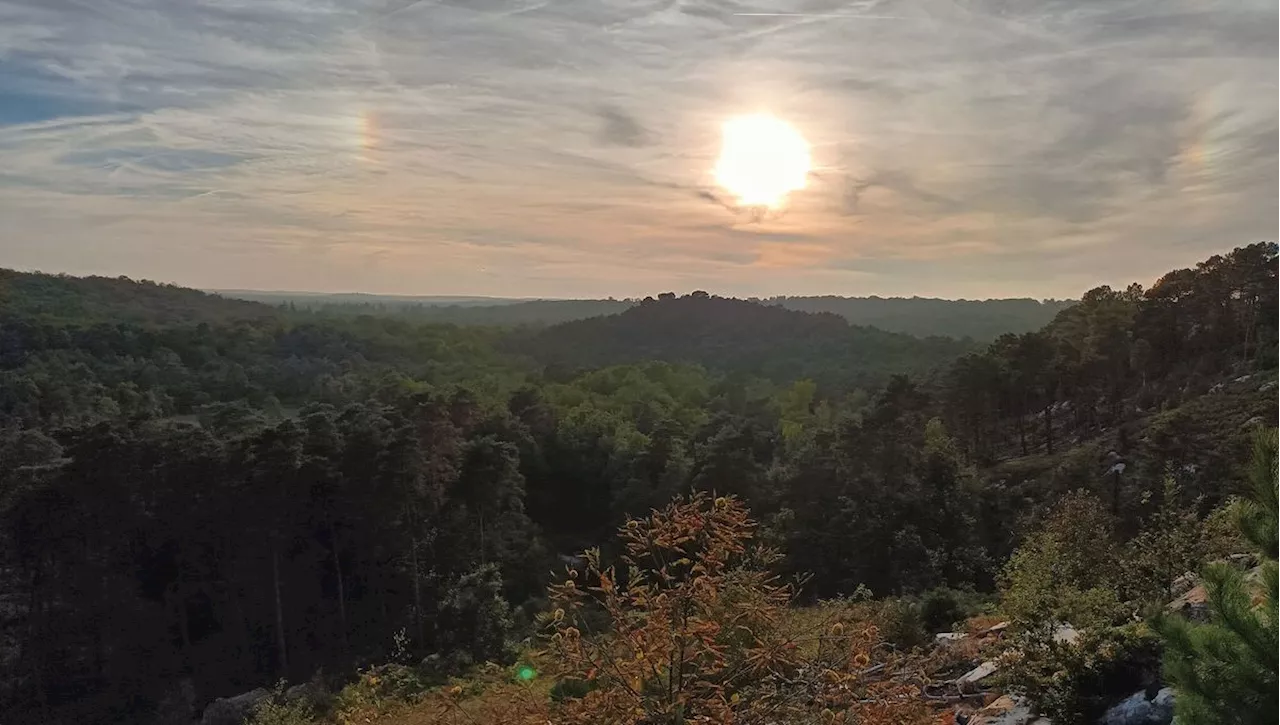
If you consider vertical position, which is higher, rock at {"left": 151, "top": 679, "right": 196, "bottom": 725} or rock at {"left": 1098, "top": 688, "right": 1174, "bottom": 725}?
rock at {"left": 1098, "top": 688, "right": 1174, "bottom": 725}

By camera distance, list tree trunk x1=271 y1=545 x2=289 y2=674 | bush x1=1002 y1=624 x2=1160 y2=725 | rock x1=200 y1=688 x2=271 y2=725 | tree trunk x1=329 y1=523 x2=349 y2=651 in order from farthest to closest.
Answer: tree trunk x1=329 y1=523 x2=349 y2=651 → tree trunk x1=271 y1=545 x2=289 y2=674 → rock x1=200 y1=688 x2=271 y2=725 → bush x1=1002 y1=624 x2=1160 y2=725

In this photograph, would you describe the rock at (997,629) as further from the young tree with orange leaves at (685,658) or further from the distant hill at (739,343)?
the distant hill at (739,343)

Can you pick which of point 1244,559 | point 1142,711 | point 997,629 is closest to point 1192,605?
point 1244,559

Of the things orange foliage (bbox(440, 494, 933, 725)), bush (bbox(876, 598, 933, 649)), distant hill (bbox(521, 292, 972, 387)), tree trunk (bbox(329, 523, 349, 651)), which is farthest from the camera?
distant hill (bbox(521, 292, 972, 387))

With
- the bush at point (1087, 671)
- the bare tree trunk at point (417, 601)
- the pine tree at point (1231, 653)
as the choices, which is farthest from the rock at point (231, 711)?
the pine tree at point (1231, 653)

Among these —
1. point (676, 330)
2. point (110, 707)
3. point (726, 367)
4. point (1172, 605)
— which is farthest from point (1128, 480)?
point (676, 330)

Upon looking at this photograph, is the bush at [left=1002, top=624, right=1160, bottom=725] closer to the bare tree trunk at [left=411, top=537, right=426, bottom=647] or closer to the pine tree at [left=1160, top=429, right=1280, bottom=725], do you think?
the pine tree at [left=1160, top=429, right=1280, bottom=725]

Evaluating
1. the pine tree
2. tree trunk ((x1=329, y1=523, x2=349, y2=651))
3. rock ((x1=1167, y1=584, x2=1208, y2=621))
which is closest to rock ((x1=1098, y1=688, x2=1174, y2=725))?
rock ((x1=1167, y1=584, x2=1208, y2=621))
